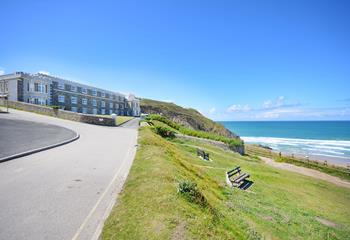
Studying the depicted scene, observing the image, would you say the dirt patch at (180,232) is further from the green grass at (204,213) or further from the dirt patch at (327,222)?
the dirt patch at (327,222)

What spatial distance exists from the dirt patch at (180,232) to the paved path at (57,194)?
5.93 feet

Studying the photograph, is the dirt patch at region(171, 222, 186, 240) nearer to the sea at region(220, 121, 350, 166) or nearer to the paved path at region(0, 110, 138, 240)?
the paved path at region(0, 110, 138, 240)

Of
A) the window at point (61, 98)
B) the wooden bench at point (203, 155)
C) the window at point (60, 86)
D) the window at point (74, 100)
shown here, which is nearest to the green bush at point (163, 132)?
the wooden bench at point (203, 155)

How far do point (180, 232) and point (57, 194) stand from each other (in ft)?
15.1

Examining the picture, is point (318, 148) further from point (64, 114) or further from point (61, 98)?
point (61, 98)

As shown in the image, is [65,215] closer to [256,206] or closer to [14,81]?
[256,206]

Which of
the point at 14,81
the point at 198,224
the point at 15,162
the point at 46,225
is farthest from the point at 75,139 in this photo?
the point at 14,81

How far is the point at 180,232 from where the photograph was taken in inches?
199

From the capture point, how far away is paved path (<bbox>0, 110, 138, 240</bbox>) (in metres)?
5.27

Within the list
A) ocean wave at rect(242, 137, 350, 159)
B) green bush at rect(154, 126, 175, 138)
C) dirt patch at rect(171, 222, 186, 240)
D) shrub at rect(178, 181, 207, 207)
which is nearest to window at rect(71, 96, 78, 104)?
green bush at rect(154, 126, 175, 138)

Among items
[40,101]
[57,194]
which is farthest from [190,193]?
[40,101]

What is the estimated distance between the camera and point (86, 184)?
852cm

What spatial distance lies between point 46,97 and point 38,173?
44863 mm

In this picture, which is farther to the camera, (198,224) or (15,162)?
(15,162)
